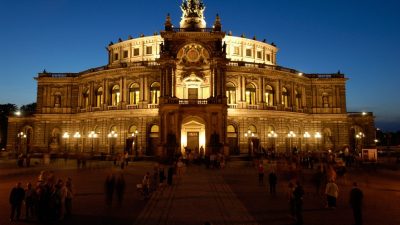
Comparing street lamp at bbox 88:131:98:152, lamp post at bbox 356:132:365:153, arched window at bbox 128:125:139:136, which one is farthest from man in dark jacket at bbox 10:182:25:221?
lamp post at bbox 356:132:365:153

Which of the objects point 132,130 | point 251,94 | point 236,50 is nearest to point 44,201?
point 132,130

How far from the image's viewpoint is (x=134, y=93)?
58.4 meters

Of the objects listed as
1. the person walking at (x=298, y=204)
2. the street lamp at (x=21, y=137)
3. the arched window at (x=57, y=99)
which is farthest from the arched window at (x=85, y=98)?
the person walking at (x=298, y=204)

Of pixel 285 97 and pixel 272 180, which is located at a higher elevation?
pixel 285 97

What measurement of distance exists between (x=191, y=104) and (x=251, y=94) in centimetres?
1335

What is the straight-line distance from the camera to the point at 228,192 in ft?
72.7

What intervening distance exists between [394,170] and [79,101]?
5052cm

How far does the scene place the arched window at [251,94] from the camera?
5775 centimetres

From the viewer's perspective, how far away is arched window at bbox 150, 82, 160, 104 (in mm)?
56562

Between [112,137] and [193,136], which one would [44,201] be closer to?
[193,136]

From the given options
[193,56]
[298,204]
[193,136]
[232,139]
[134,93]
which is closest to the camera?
[298,204]

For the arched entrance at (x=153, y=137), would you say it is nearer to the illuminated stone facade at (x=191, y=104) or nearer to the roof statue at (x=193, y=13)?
the illuminated stone facade at (x=191, y=104)

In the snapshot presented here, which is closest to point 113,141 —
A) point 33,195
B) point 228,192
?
point 228,192

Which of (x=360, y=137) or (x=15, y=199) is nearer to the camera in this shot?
(x=15, y=199)
